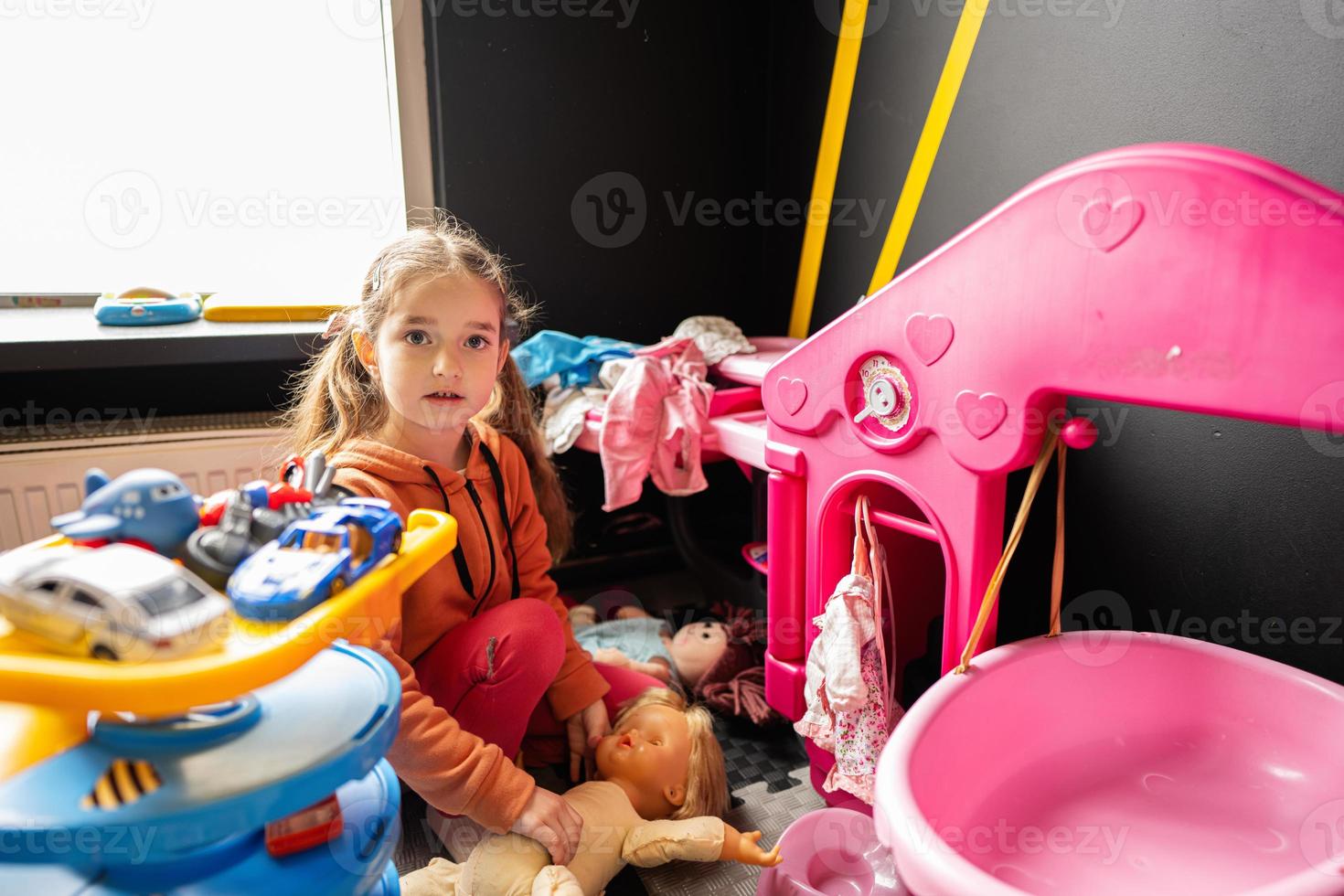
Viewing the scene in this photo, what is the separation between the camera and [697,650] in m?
1.73

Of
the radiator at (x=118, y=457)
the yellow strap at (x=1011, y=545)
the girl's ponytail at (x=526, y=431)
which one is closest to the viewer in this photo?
the yellow strap at (x=1011, y=545)

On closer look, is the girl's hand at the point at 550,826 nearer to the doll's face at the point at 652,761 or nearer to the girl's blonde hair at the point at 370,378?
the doll's face at the point at 652,761

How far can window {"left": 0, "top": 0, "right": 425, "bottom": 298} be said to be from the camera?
1752 millimetres

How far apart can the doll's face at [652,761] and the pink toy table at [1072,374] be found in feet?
0.79

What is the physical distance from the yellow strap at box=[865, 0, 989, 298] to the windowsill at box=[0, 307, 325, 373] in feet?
3.97

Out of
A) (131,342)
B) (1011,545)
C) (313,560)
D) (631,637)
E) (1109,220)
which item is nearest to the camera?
(313,560)

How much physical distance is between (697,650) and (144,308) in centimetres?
129

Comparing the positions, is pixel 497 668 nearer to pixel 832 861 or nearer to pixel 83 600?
pixel 832 861

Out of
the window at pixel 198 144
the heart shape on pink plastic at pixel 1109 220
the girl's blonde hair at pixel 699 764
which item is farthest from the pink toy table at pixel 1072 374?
the window at pixel 198 144

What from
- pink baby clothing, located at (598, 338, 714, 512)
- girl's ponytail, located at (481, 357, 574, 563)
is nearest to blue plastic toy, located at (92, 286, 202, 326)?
girl's ponytail, located at (481, 357, 574, 563)

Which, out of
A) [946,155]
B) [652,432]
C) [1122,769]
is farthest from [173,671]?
[946,155]

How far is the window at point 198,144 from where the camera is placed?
5.75ft

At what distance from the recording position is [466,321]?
3.93ft

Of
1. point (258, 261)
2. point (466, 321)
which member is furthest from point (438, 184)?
point (466, 321)
